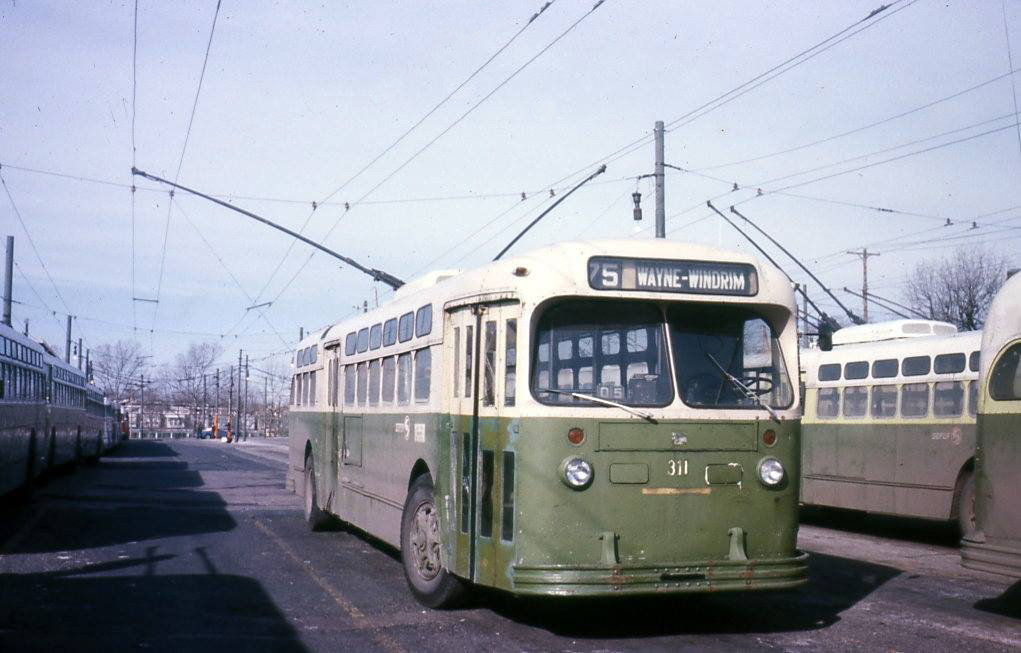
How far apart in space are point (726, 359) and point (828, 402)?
9.77m

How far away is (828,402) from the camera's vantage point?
17.9m

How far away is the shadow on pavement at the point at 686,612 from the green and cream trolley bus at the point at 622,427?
25.2 inches

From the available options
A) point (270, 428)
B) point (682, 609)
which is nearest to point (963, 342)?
point (682, 609)

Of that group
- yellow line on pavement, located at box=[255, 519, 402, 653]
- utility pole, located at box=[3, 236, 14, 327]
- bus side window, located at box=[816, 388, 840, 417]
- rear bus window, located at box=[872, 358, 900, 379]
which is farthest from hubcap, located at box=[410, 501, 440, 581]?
utility pole, located at box=[3, 236, 14, 327]

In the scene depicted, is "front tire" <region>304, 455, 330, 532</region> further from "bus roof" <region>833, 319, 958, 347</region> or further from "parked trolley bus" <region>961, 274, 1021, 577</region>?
"parked trolley bus" <region>961, 274, 1021, 577</region>

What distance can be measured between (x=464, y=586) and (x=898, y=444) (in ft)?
29.4

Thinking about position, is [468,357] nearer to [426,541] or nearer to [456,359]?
[456,359]

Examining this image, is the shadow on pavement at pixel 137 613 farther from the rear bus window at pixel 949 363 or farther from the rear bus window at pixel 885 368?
the rear bus window at pixel 885 368

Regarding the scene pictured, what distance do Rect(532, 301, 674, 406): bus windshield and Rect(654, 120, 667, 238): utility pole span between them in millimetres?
12912

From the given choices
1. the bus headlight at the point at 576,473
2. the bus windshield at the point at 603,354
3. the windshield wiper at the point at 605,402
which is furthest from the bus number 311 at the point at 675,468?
the bus headlight at the point at 576,473

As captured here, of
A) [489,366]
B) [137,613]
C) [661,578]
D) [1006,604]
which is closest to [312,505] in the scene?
[137,613]

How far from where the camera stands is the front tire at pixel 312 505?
15.8m

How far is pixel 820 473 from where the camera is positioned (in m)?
18.0

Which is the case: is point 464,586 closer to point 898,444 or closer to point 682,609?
point 682,609
